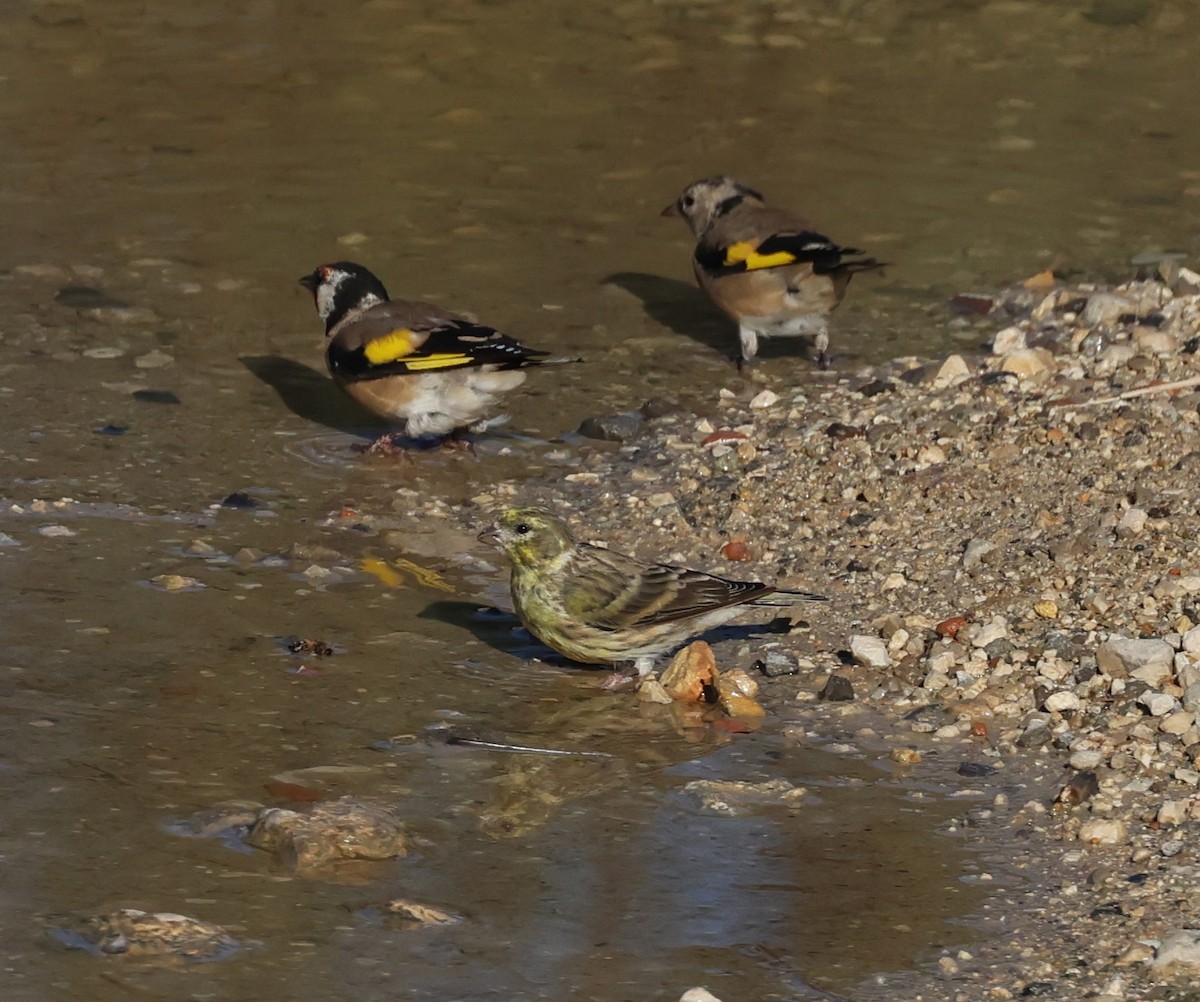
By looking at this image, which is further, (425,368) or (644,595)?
(425,368)

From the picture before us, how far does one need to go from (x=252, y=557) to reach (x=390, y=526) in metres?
0.71

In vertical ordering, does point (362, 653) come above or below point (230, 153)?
below

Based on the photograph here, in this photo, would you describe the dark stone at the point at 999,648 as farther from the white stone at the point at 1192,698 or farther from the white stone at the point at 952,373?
the white stone at the point at 952,373

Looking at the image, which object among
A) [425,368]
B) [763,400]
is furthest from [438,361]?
[763,400]

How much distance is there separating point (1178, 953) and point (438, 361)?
499 cm

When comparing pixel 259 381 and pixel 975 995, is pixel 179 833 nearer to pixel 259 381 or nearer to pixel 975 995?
pixel 975 995

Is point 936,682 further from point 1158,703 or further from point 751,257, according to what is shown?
point 751,257

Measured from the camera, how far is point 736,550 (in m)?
7.33

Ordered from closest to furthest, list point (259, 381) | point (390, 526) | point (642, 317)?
point (390, 526), point (259, 381), point (642, 317)

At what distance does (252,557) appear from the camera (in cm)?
720

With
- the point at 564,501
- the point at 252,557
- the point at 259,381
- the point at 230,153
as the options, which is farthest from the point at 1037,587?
the point at 230,153

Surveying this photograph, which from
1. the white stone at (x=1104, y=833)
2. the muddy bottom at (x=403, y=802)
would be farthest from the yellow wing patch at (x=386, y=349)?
the white stone at (x=1104, y=833)

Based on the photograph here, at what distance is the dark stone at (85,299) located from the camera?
32.4 ft

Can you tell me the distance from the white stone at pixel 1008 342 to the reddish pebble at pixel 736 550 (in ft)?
7.24
